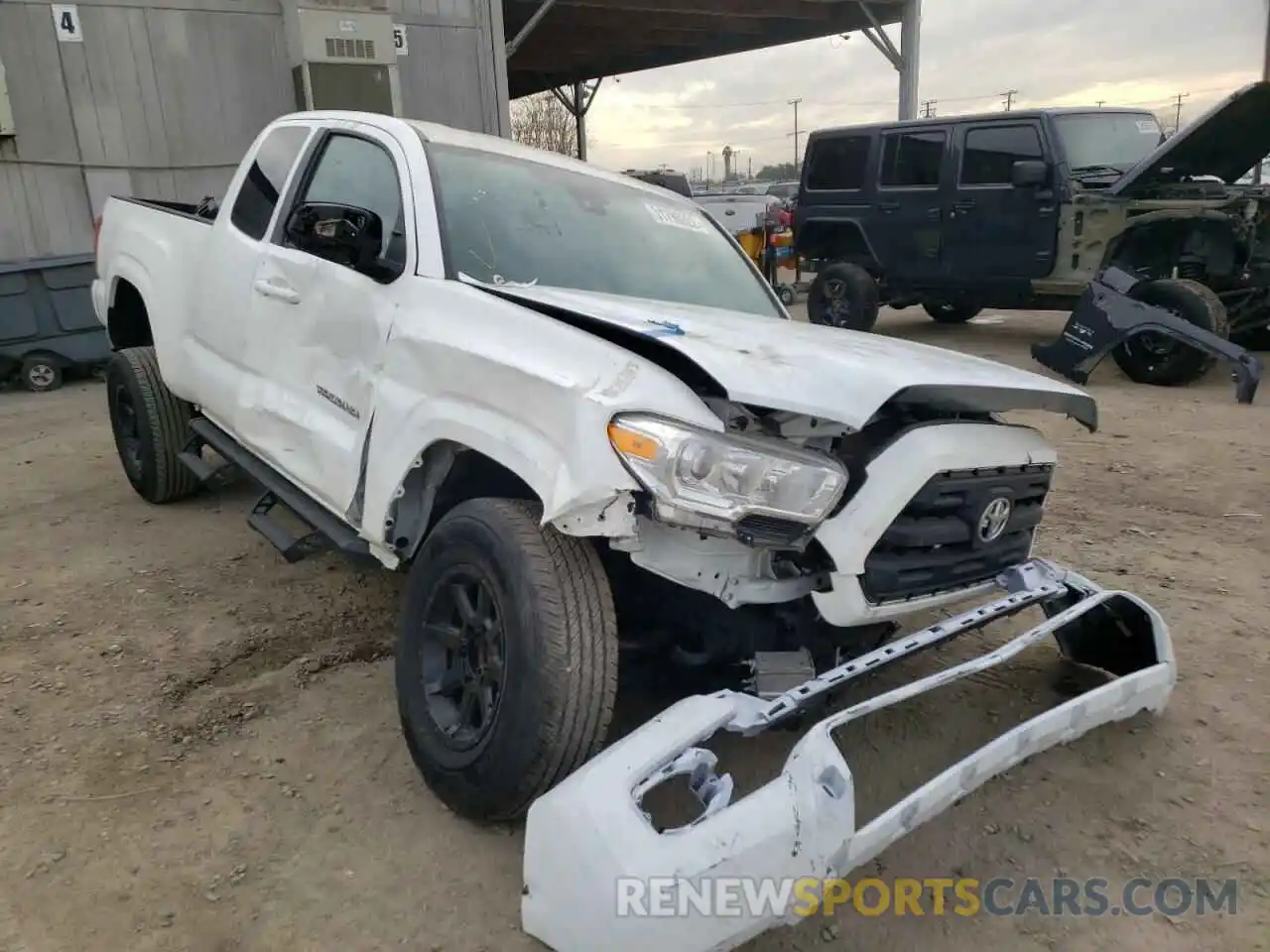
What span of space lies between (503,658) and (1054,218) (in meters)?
8.32

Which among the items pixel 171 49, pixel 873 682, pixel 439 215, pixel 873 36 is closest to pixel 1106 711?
pixel 873 682

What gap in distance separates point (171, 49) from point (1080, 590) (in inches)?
419

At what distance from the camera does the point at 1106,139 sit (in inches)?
365

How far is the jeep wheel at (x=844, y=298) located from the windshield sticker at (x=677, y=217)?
21.0 ft

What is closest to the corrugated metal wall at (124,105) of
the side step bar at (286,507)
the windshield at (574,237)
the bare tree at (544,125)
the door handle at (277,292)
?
the side step bar at (286,507)

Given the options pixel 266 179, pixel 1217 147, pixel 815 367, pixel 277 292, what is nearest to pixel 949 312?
pixel 1217 147

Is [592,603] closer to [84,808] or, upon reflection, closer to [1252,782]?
[84,808]

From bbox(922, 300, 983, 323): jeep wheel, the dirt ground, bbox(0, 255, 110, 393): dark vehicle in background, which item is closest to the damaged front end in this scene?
the dirt ground

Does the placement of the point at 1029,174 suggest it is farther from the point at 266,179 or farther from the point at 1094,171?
the point at 266,179

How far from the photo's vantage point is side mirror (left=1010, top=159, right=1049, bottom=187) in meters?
8.55

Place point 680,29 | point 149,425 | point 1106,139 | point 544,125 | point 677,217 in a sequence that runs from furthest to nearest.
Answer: point 544,125
point 680,29
point 1106,139
point 149,425
point 677,217

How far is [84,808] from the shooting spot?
2549 millimetres

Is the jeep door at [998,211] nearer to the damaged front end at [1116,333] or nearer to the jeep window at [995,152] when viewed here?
the jeep window at [995,152]

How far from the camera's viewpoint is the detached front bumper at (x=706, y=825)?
1.76 meters
